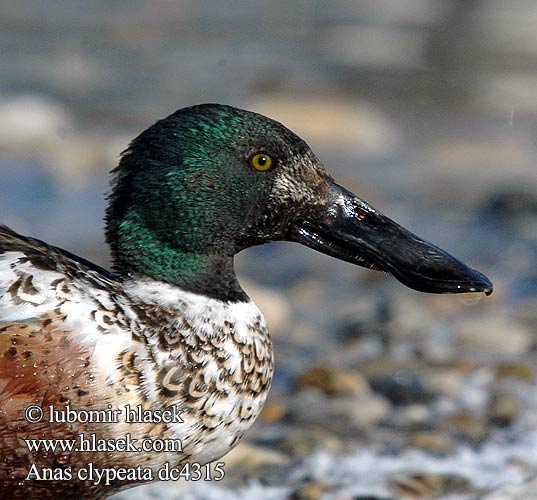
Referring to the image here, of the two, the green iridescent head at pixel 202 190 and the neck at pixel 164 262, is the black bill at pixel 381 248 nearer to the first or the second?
the green iridescent head at pixel 202 190

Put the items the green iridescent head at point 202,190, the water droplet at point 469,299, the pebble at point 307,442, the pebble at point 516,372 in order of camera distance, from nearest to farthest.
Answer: the green iridescent head at point 202,190
the pebble at point 307,442
the pebble at point 516,372
the water droplet at point 469,299

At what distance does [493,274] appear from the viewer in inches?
260

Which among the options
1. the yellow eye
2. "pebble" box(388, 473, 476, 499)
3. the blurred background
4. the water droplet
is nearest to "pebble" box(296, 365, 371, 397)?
the blurred background

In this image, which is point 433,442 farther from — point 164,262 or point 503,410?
point 164,262

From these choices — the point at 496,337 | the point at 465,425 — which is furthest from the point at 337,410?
the point at 496,337

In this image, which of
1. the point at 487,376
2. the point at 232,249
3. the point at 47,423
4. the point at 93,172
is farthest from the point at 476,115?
the point at 47,423

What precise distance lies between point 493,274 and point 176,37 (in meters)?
6.80

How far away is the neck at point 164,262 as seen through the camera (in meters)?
3.30

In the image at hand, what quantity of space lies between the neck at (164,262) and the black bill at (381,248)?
0.27 m

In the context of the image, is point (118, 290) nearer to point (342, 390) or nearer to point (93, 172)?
point (342, 390)

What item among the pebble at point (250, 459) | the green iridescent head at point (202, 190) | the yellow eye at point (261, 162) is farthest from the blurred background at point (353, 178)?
the yellow eye at point (261, 162)

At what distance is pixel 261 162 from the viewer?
3.31 meters

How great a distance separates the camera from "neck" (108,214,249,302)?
330cm

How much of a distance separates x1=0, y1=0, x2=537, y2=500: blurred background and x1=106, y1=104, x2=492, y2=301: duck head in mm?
1017
